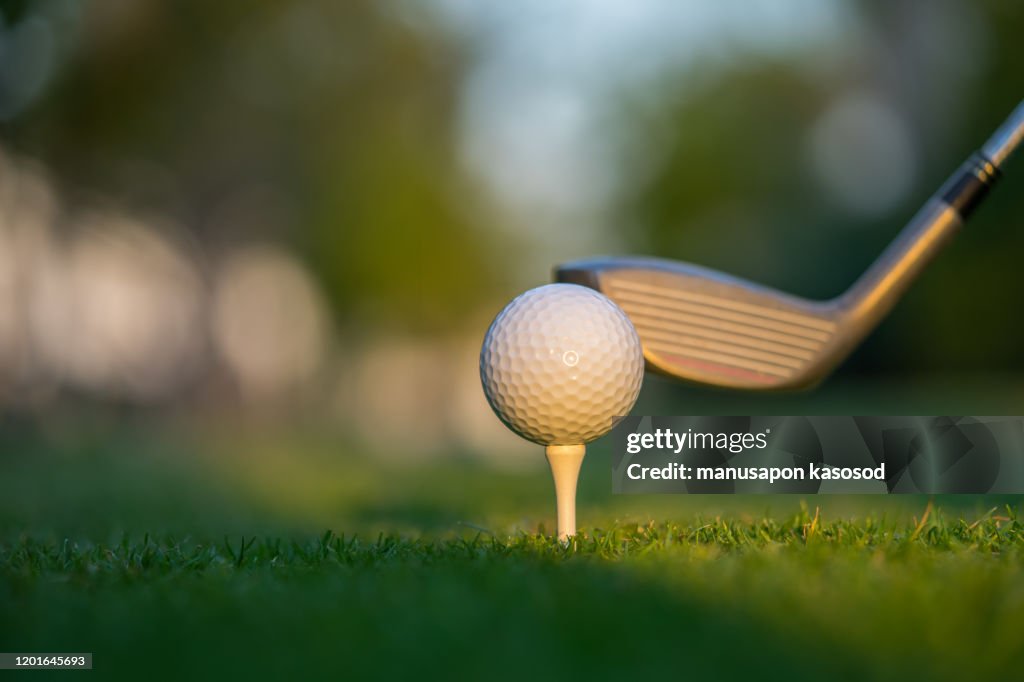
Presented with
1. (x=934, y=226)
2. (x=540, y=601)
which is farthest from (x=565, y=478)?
(x=934, y=226)

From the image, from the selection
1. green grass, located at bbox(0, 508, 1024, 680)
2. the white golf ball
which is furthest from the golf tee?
green grass, located at bbox(0, 508, 1024, 680)

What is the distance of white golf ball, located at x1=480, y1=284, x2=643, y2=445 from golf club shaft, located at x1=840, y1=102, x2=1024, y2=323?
3.55 ft

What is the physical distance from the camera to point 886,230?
1928cm

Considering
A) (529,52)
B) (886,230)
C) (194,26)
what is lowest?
(886,230)

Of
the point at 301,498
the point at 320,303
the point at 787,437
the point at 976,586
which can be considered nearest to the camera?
the point at 976,586

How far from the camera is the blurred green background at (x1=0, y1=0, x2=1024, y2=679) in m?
4.75

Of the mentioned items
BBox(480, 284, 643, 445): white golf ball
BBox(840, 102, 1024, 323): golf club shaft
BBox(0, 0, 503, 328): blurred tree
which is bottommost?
BBox(480, 284, 643, 445): white golf ball

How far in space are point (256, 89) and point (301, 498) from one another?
34.2 ft

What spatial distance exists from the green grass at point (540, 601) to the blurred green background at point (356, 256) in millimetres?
36

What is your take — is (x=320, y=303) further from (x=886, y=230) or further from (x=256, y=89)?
(x=886, y=230)

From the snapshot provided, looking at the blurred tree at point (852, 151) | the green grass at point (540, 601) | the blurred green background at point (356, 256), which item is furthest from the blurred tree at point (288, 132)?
the green grass at point (540, 601)

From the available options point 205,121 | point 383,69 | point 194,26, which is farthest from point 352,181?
point 194,26

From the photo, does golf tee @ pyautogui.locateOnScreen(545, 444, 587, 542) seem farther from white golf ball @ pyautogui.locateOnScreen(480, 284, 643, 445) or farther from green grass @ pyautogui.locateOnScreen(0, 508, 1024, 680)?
green grass @ pyautogui.locateOnScreen(0, 508, 1024, 680)

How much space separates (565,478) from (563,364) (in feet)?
1.21
